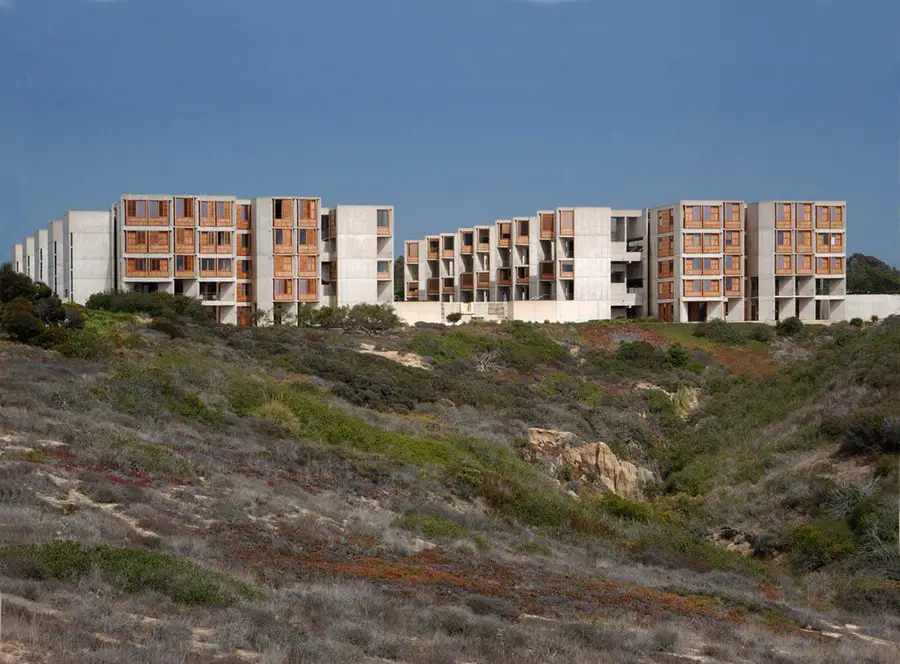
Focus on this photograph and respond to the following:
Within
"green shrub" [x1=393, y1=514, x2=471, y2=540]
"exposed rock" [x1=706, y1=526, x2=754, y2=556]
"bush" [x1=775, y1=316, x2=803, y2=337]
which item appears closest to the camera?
"green shrub" [x1=393, y1=514, x2=471, y2=540]

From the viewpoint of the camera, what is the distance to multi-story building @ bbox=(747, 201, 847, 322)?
8888 centimetres

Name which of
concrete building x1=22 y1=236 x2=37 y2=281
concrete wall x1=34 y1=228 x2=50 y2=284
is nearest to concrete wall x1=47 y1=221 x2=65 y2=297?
concrete wall x1=34 y1=228 x2=50 y2=284

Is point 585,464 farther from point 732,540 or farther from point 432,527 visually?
point 432,527

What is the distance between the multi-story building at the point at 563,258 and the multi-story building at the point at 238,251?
1339 cm

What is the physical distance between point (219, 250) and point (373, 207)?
42.7 feet

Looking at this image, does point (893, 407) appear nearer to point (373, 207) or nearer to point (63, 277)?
point (373, 207)

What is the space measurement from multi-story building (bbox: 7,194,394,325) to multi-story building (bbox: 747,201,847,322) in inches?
1234

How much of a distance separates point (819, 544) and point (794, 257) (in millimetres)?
67167

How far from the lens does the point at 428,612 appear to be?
1409 centimetres

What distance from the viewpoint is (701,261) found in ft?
289

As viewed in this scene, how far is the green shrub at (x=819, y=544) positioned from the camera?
2572 cm

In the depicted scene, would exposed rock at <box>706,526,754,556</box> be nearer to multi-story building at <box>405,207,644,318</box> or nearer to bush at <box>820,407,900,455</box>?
bush at <box>820,407,900,455</box>

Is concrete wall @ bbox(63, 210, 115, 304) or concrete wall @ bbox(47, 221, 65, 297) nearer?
concrete wall @ bbox(63, 210, 115, 304)

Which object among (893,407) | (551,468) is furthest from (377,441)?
(893,407)
